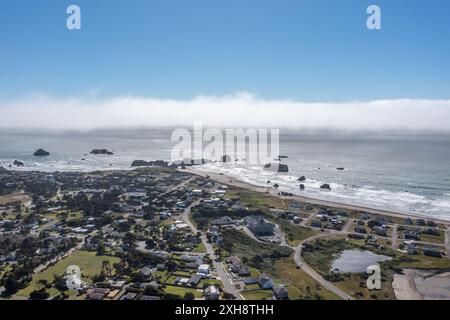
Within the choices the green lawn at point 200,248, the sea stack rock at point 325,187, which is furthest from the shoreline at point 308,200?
the green lawn at point 200,248

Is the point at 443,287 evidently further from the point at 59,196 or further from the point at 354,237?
the point at 59,196

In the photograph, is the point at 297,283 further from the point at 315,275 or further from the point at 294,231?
the point at 294,231

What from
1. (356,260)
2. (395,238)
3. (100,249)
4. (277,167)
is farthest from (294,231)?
(277,167)

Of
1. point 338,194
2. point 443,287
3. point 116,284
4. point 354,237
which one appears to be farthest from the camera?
point 338,194

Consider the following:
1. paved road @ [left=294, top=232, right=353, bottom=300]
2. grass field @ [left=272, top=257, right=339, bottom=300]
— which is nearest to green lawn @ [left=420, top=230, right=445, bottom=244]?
paved road @ [left=294, top=232, right=353, bottom=300]

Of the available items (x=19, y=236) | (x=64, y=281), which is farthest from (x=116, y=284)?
(x=19, y=236)
